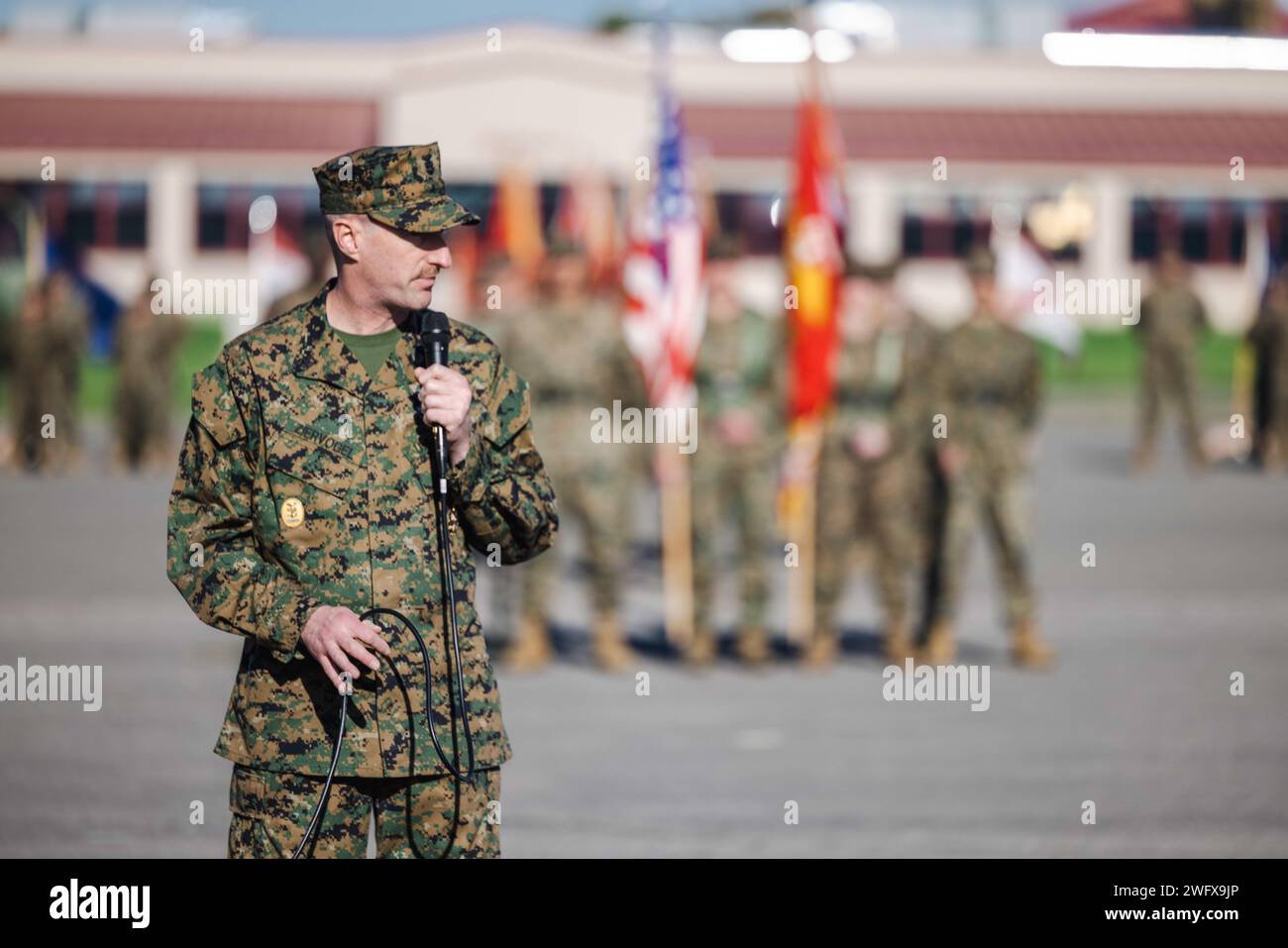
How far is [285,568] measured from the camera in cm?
442

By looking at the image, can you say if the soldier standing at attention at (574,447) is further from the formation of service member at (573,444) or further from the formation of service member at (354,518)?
the formation of service member at (354,518)

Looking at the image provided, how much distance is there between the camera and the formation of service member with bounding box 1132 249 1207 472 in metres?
24.7

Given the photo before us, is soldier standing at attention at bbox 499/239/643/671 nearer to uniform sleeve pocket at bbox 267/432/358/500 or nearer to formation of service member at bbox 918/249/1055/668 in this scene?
formation of service member at bbox 918/249/1055/668

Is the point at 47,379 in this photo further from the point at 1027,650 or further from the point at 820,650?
the point at 1027,650

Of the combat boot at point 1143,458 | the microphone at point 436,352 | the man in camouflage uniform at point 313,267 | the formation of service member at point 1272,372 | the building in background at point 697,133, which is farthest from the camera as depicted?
the building in background at point 697,133

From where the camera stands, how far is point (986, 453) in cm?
1175

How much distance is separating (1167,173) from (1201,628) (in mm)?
41207

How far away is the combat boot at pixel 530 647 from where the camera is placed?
38.5 ft

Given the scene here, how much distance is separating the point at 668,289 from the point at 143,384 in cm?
1252

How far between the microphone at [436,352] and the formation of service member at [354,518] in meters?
0.03

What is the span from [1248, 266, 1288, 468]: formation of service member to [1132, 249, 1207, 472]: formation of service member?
693mm

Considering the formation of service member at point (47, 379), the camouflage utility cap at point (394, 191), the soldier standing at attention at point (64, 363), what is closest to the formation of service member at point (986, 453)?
the camouflage utility cap at point (394, 191)

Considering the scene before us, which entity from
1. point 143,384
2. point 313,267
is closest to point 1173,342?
point 143,384
